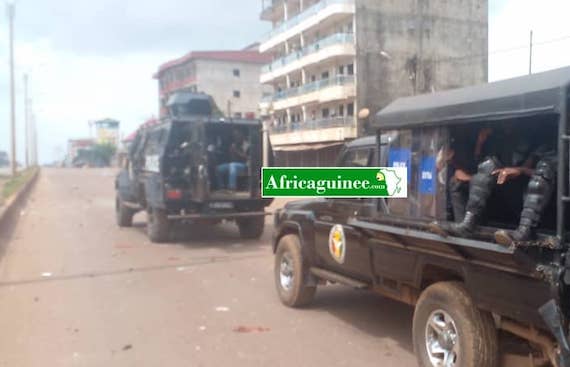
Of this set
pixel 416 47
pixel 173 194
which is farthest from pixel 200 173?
pixel 416 47

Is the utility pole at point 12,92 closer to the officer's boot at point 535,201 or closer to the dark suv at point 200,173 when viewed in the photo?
the dark suv at point 200,173

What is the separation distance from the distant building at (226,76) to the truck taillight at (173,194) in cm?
5154

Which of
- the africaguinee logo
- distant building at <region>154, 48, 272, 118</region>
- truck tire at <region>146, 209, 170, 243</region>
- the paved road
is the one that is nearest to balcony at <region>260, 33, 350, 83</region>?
distant building at <region>154, 48, 272, 118</region>

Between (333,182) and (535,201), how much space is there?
102 inches

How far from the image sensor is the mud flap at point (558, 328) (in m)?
3.19

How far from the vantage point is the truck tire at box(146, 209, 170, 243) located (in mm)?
11438

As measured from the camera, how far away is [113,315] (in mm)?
6355

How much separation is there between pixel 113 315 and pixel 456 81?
39.3 metres

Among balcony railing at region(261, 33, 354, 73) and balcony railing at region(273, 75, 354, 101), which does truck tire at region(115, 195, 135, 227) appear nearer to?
balcony railing at region(273, 75, 354, 101)

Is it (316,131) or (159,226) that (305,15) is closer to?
(316,131)

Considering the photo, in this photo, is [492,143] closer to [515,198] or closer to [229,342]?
[515,198]

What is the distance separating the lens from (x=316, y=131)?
38625 millimetres

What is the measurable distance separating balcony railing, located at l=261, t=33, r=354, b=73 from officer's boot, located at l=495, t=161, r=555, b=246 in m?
35.7

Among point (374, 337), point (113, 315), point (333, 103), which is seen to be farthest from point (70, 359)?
point (333, 103)
